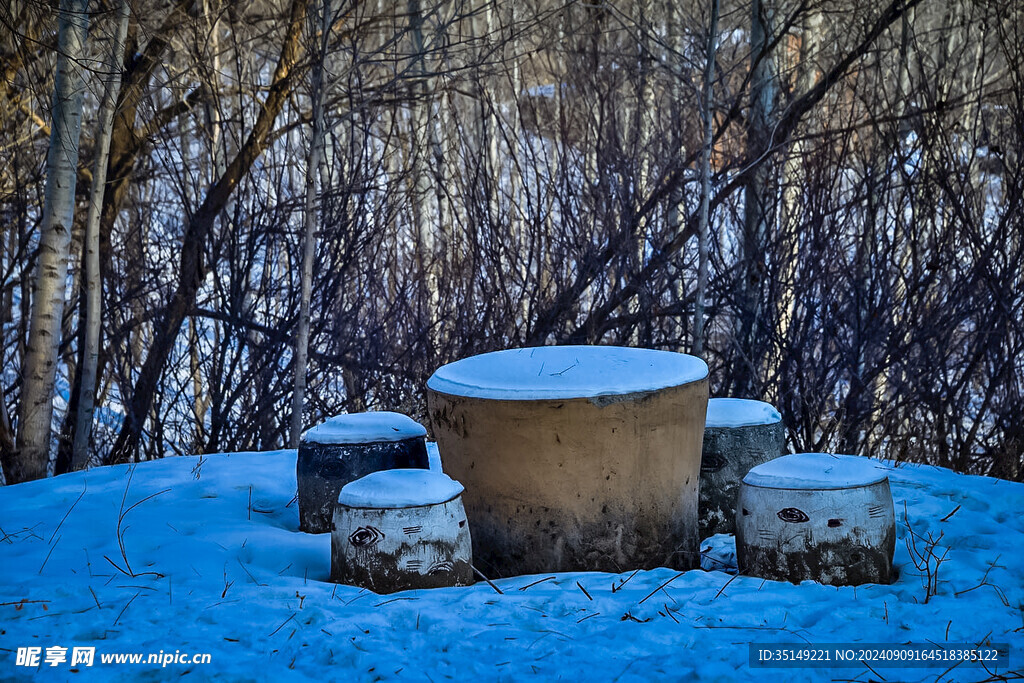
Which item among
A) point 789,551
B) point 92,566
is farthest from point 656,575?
point 92,566

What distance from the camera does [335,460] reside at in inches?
175

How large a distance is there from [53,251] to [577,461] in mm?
4264

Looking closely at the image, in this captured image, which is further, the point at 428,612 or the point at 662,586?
the point at 662,586

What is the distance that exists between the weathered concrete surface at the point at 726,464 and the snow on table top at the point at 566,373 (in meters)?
0.70

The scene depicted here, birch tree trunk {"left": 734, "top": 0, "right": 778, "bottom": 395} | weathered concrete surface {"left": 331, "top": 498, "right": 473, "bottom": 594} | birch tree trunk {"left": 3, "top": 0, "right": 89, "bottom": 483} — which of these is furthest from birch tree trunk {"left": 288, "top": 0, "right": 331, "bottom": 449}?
birch tree trunk {"left": 734, "top": 0, "right": 778, "bottom": 395}

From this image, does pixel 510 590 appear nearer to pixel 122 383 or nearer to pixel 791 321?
pixel 791 321

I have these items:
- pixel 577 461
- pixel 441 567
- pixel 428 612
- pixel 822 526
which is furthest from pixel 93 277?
pixel 822 526

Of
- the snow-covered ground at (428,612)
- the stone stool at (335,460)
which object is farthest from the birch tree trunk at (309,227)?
the snow-covered ground at (428,612)

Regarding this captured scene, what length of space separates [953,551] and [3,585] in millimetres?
4214

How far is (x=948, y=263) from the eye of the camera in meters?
7.25

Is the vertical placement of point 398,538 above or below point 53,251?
below

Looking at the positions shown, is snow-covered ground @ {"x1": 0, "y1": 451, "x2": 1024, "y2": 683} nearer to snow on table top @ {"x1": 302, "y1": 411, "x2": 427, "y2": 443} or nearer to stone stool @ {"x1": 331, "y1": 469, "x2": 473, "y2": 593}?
stone stool @ {"x1": 331, "y1": 469, "x2": 473, "y2": 593}

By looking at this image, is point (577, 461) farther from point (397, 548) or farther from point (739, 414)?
point (739, 414)

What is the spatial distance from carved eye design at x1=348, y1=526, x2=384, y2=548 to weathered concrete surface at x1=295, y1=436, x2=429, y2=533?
3.33ft
